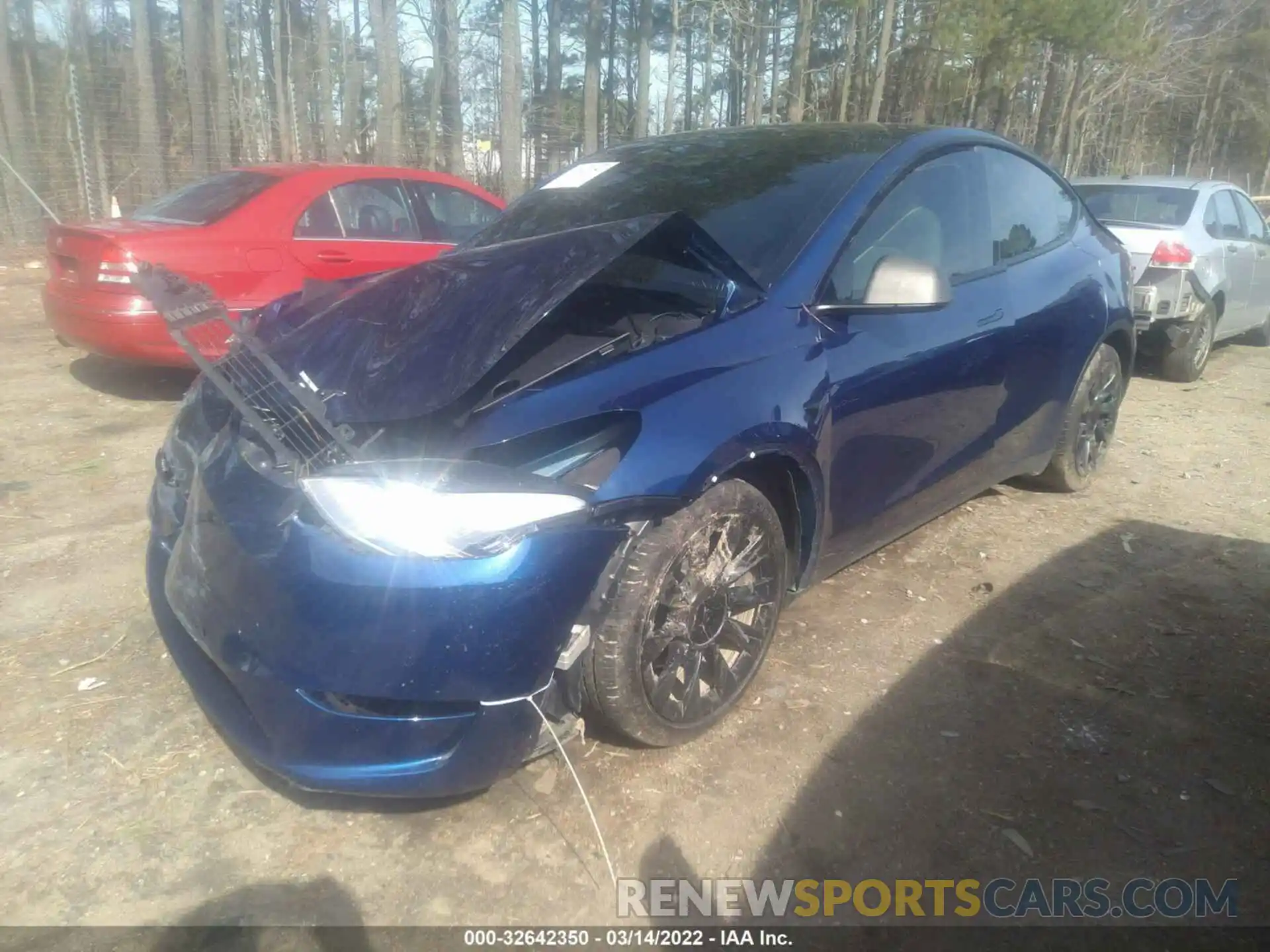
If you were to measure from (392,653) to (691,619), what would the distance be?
84cm

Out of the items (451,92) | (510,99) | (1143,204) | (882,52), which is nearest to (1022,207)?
(1143,204)

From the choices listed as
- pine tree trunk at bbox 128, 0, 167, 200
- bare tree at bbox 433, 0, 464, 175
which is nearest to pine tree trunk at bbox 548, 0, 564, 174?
bare tree at bbox 433, 0, 464, 175

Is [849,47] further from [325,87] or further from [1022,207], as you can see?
[1022,207]

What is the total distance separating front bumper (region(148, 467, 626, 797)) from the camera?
Result: 1.93m

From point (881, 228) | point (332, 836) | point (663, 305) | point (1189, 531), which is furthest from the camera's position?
point (1189, 531)

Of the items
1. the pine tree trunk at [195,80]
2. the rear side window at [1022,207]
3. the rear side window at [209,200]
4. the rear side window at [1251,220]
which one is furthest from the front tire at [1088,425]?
the pine tree trunk at [195,80]

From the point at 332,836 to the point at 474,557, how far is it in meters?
0.86

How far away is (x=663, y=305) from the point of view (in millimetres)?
2643

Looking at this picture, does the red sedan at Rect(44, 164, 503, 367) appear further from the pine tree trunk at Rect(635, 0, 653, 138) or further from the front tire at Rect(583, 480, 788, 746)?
the pine tree trunk at Rect(635, 0, 653, 138)

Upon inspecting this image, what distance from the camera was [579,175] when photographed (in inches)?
149

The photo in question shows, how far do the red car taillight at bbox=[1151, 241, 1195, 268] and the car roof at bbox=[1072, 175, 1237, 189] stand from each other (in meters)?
0.88

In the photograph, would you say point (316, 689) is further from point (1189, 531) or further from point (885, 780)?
point (1189, 531)

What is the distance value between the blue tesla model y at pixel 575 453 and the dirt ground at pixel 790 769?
0.85ft

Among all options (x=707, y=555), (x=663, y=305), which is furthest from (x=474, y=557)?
(x=663, y=305)
